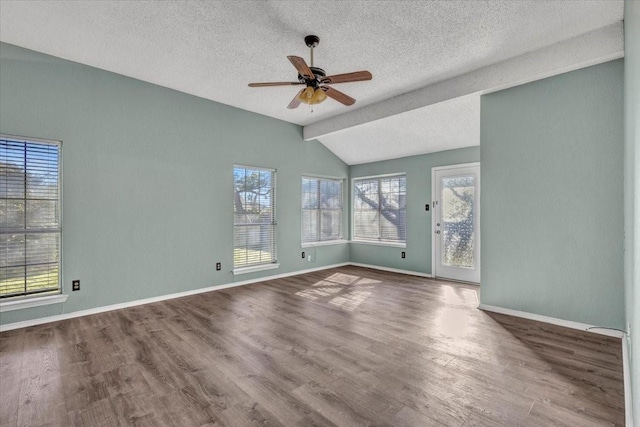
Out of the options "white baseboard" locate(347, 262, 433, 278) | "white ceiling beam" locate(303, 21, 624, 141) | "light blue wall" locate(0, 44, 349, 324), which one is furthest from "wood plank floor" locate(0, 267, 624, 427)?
"white ceiling beam" locate(303, 21, 624, 141)

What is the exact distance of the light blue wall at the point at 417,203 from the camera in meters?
5.37

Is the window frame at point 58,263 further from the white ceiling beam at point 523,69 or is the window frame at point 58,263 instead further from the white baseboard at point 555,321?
the white baseboard at point 555,321

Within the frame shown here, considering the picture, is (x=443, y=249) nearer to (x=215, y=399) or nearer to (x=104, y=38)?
(x=215, y=399)

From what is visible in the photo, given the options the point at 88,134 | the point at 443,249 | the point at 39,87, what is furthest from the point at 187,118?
the point at 443,249

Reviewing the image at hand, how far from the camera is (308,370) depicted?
2312mm

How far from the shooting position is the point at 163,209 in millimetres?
4207

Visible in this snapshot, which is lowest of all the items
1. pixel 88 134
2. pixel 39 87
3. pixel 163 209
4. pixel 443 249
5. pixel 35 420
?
pixel 35 420

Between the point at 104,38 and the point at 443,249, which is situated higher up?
the point at 104,38

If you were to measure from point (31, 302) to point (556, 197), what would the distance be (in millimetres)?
5618

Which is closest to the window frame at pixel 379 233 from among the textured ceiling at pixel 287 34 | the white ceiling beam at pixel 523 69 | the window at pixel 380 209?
the window at pixel 380 209

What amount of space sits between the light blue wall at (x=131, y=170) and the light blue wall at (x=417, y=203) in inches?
99.5

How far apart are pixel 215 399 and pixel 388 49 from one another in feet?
11.2

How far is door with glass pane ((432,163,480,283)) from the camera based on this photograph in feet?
16.4

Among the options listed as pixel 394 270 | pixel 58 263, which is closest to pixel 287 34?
pixel 58 263
